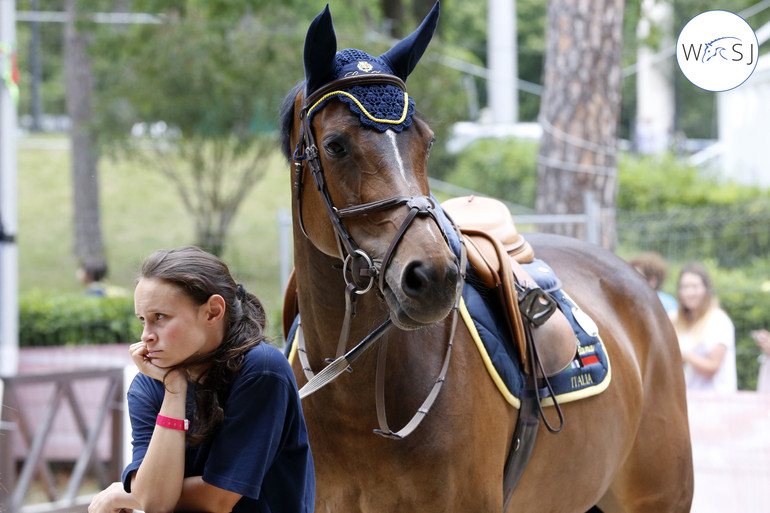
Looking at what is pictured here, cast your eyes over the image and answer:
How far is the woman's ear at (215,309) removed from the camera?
1939 millimetres

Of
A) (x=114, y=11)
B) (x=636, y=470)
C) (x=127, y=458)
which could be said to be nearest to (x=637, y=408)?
(x=636, y=470)

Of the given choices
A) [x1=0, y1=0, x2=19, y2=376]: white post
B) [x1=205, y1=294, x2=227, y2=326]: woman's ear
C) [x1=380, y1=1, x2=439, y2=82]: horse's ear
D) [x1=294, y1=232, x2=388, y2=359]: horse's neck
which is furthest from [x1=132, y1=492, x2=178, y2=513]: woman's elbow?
[x1=0, y1=0, x2=19, y2=376]: white post

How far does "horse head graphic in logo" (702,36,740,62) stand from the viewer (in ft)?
8.83

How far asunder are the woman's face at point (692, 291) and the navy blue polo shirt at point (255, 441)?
4.66 meters

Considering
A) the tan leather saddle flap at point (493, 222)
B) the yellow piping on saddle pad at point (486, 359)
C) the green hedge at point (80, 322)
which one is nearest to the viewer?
the yellow piping on saddle pad at point (486, 359)

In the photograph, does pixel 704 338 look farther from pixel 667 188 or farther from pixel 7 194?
pixel 667 188

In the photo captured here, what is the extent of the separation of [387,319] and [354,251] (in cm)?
31

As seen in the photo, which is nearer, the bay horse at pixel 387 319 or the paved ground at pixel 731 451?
the bay horse at pixel 387 319

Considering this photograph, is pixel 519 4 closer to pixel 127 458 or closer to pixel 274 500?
pixel 127 458

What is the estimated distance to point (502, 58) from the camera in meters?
20.4

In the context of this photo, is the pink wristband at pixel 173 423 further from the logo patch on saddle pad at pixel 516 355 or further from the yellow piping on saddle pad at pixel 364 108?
the logo patch on saddle pad at pixel 516 355

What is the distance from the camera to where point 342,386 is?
2717 millimetres

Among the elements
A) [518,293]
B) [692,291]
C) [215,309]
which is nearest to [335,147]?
[215,309]

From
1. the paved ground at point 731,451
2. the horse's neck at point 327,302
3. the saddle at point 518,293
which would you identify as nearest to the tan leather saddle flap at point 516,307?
the saddle at point 518,293
